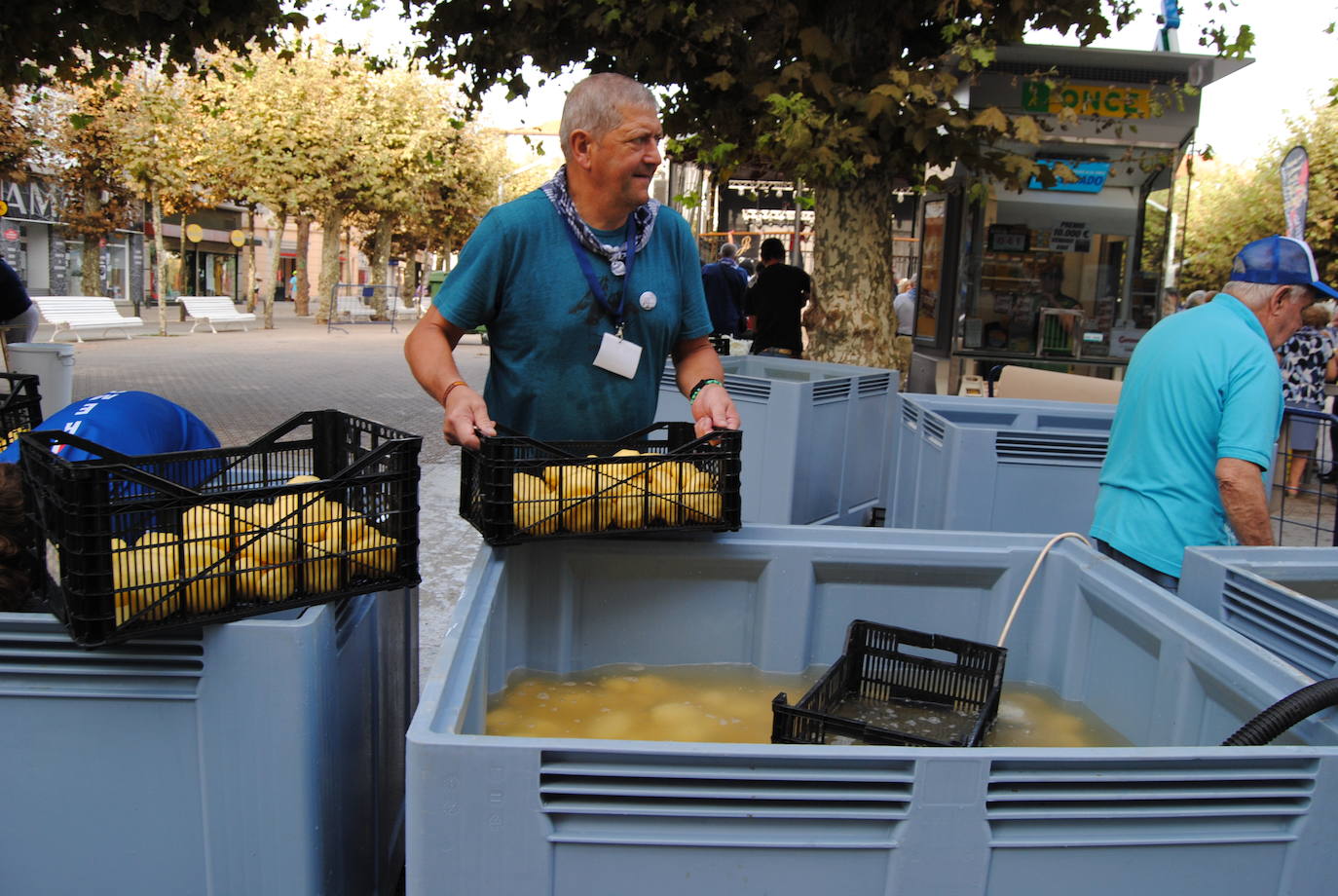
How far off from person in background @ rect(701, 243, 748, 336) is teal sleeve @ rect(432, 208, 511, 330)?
8755 millimetres

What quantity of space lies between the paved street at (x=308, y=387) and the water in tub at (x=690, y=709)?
169cm

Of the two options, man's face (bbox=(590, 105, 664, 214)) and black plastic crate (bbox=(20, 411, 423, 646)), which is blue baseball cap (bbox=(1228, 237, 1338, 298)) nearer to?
man's face (bbox=(590, 105, 664, 214))

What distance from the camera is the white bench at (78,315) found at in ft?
73.2

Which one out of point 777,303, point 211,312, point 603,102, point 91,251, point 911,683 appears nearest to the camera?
point 911,683

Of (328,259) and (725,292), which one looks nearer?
(725,292)

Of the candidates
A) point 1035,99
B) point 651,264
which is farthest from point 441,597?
point 1035,99

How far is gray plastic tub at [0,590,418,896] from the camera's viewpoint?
1823 mm

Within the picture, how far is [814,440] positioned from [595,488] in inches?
165

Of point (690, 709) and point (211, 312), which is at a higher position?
point (690, 709)

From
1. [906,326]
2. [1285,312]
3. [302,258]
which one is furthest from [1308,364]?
[302,258]

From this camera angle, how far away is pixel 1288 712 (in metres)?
1.58

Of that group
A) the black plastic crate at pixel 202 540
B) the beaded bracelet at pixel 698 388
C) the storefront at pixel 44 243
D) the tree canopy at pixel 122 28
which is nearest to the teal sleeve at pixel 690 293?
the beaded bracelet at pixel 698 388

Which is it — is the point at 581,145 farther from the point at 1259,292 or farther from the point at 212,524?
the point at 1259,292

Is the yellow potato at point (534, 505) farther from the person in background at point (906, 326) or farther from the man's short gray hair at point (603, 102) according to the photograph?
the person in background at point (906, 326)
